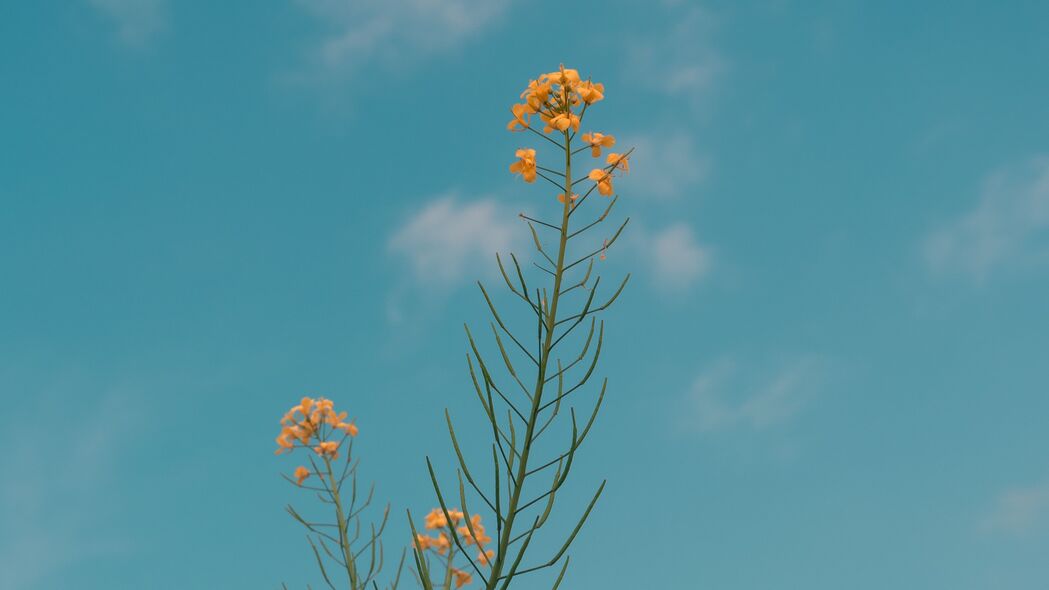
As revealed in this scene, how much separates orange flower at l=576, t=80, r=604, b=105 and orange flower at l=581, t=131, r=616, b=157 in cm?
11

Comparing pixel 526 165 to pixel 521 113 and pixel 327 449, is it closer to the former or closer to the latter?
pixel 521 113

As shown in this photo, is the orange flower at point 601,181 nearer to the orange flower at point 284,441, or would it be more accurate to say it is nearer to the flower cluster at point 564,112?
the flower cluster at point 564,112

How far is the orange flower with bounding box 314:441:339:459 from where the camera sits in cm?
511

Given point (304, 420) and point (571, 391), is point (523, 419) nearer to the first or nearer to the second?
point (571, 391)

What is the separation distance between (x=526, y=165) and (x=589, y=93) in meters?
0.29

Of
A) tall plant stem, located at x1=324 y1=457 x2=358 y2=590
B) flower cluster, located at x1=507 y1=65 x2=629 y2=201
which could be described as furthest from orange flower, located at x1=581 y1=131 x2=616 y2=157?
tall plant stem, located at x1=324 y1=457 x2=358 y2=590

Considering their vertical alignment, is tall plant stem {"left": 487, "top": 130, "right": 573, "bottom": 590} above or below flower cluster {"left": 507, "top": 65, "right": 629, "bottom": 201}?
below

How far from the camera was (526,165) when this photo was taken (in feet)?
8.89

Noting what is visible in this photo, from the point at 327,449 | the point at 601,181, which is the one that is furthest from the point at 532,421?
the point at 327,449

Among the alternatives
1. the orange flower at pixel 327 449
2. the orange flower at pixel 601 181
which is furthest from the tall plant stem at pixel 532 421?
the orange flower at pixel 327 449

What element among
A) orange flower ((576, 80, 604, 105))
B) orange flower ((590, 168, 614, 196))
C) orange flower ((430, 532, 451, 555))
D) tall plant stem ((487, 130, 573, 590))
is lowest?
tall plant stem ((487, 130, 573, 590))

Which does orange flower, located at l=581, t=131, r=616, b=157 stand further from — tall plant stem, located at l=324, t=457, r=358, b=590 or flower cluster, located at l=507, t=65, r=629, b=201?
tall plant stem, located at l=324, t=457, r=358, b=590

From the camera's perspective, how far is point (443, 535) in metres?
5.92

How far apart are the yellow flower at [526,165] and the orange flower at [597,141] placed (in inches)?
6.7
